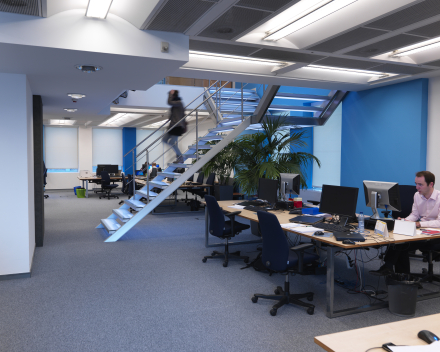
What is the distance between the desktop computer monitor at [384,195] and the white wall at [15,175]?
4.10 m

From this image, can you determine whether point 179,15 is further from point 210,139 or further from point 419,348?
point 210,139

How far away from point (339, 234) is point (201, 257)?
7.82 ft

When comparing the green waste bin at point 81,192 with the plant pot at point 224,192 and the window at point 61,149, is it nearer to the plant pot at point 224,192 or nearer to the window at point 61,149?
the window at point 61,149

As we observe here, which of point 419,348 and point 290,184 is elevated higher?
point 290,184

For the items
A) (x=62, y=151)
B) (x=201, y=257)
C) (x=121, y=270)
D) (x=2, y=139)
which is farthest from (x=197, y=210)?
(x=62, y=151)

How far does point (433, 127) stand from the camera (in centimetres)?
593

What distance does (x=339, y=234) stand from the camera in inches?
142

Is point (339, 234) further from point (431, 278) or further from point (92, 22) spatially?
point (92, 22)

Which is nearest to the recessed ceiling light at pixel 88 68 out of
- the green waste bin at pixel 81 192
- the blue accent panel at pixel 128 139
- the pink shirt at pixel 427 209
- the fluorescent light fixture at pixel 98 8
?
the fluorescent light fixture at pixel 98 8

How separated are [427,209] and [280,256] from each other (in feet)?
6.76

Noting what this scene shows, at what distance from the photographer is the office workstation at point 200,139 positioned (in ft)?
10.5

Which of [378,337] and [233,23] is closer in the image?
[378,337]

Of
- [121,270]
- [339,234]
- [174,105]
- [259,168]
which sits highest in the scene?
[174,105]

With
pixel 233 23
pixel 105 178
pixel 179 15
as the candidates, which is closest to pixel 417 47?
pixel 233 23
